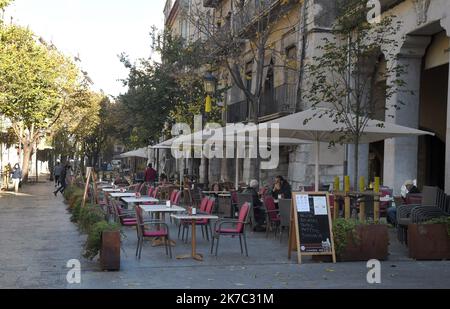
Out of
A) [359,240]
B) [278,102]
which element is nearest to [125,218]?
[359,240]

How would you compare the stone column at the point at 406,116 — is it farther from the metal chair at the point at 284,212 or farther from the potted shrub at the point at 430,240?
the potted shrub at the point at 430,240

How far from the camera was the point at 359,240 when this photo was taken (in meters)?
9.37

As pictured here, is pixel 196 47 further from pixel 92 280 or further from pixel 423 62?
pixel 92 280

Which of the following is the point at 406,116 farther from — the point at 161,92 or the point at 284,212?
the point at 161,92

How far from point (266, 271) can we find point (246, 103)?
56.1 ft

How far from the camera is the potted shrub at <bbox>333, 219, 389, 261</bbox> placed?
9312 mm

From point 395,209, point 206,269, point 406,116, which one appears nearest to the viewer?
point 206,269

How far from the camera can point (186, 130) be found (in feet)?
82.5

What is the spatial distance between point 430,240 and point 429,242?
0.04 meters

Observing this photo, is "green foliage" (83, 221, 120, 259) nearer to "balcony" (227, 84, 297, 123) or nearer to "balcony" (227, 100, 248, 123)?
"balcony" (227, 84, 297, 123)

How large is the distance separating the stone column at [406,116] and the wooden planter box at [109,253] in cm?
952

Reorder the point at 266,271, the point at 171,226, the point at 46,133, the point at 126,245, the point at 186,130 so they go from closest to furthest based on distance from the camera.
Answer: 1. the point at 266,271
2. the point at 126,245
3. the point at 171,226
4. the point at 186,130
5. the point at 46,133

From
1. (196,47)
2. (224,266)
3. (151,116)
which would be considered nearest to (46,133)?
(151,116)

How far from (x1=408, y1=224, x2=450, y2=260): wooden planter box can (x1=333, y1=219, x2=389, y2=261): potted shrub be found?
45 cm
